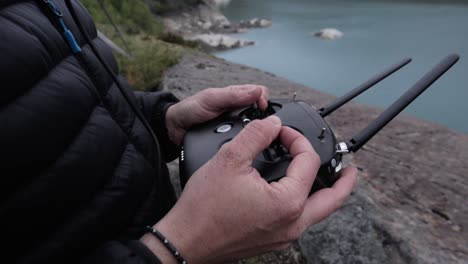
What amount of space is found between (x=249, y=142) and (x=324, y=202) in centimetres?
19

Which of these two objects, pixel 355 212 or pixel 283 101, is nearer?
pixel 283 101

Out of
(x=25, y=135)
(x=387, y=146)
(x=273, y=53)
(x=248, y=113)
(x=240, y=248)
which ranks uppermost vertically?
(x=25, y=135)

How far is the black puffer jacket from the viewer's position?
0.50 meters

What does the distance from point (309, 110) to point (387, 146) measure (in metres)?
1.17

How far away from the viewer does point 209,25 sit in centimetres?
1455

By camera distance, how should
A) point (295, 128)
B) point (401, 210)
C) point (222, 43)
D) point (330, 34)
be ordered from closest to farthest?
point (295, 128) < point (401, 210) < point (330, 34) < point (222, 43)

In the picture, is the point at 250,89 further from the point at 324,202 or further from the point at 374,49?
the point at 374,49

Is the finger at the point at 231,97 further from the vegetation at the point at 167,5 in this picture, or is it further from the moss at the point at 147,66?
the vegetation at the point at 167,5

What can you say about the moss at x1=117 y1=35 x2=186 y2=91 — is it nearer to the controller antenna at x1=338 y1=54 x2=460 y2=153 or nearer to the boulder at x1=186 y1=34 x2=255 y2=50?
the controller antenna at x1=338 y1=54 x2=460 y2=153

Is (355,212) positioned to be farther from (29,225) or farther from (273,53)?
(273,53)

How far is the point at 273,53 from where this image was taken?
366 inches

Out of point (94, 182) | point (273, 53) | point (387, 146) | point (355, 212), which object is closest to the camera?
point (94, 182)

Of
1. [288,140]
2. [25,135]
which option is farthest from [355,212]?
[25,135]

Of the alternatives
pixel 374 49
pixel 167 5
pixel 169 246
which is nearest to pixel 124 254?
pixel 169 246
